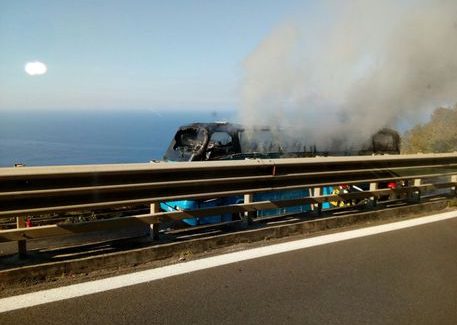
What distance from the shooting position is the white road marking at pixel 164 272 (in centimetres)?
343

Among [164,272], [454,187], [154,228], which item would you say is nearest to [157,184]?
[154,228]

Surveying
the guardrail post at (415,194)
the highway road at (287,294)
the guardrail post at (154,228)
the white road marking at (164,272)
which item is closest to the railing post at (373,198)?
the white road marking at (164,272)

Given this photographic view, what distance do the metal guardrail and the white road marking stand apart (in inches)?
20.2

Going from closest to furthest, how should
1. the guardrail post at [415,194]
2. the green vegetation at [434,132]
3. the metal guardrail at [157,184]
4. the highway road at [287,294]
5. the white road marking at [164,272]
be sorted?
the highway road at [287,294] → the white road marking at [164,272] → the metal guardrail at [157,184] → the guardrail post at [415,194] → the green vegetation at [434,132]

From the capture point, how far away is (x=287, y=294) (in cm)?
377

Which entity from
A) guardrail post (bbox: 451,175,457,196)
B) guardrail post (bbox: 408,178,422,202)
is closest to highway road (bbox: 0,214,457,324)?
guardrail post (bbox: 408,178,422,202)

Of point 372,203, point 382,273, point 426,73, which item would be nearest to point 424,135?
point 426,73

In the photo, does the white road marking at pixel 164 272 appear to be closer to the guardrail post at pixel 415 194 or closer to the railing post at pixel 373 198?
the railing post at pixel 373 198

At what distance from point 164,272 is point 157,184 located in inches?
36.1

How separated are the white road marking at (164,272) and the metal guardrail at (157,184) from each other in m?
0.51

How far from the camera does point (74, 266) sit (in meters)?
3.94

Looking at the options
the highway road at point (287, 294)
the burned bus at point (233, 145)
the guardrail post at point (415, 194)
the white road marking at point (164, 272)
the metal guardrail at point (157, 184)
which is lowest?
the highway road at point (287, 294)

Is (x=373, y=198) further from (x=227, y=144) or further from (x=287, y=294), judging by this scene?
(x=287, y=294)

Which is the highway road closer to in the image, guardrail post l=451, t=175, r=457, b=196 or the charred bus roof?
guardrail post l=451, t=175, r=457, b=196
